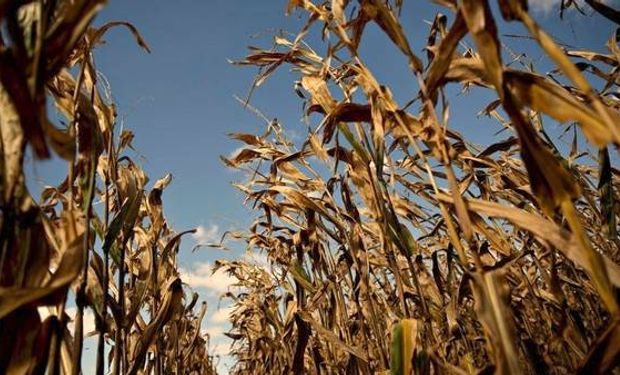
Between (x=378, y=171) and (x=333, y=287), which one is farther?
(x=333, y=287)

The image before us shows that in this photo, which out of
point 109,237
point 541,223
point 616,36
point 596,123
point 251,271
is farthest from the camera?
point 251,271

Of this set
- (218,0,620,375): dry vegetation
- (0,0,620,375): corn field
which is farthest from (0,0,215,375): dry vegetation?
(218,0,620,375): dry vegetation

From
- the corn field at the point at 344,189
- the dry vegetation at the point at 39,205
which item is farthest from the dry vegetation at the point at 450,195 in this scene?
the dry vegetation at the point at 39,205

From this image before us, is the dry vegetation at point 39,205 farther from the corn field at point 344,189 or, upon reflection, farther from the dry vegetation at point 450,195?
the dry vegetation at point 450,195

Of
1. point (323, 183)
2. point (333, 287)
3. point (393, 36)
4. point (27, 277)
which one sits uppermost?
point (323, 183)

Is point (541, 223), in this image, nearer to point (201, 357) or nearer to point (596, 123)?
point (596, 123)

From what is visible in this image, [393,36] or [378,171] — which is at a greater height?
[393,36]

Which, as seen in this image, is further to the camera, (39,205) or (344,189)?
(344,189)

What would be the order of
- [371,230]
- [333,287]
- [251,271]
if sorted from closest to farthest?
[333,287]
[371,230]
[251,271]

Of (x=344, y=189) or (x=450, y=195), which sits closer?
(x=450, y=195)

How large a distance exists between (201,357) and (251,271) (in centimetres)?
134

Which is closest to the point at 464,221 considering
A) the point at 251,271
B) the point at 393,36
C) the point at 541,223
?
the point at 541,223

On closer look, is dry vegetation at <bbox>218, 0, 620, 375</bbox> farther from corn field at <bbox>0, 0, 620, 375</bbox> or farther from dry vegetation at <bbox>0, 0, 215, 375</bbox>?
dry vegetation at <bbox>0, 0, 215, 375</bbox>

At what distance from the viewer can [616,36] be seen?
1835mm
